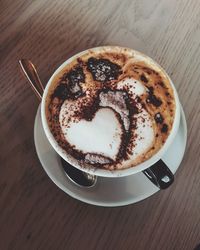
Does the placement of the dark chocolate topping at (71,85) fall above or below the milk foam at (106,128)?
above

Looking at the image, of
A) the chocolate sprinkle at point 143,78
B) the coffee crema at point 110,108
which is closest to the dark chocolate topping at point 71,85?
the coffee crema at point 110,108

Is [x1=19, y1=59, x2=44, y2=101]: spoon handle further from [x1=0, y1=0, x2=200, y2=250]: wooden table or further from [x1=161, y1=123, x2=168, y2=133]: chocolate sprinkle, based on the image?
[x1=161, y1=123, x2=168, y2=133]: chocolate sprinkle

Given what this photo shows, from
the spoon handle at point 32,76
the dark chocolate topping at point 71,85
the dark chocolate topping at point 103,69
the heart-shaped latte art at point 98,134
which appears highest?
the spoon handle at point 32,76

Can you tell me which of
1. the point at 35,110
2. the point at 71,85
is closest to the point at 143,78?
the point at 71,85

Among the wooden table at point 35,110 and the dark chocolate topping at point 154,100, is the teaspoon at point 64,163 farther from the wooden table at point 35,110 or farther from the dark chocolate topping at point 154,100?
the dark chocolate topping at point 154,100

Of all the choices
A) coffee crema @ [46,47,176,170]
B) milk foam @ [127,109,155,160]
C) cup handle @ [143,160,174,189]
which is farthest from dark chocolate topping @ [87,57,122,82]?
cup handle @ [143,160,174,189]

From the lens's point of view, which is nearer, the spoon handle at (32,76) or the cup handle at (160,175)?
the cup handle at (160,175)
